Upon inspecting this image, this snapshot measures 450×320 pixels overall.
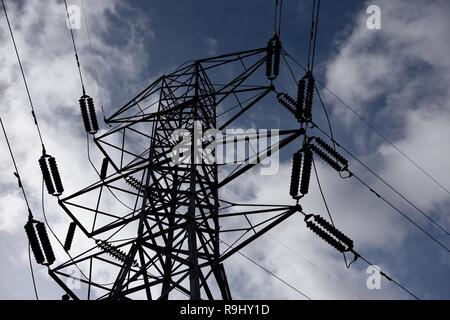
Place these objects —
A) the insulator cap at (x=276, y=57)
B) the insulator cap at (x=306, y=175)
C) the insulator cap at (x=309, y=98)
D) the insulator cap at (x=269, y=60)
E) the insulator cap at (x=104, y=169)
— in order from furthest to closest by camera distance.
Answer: the insulator cap at (x=269, y=60) → the insulator cap at (x=276, y=57) → the insulator cap at (x=104, y=169) → the insulator cap at (x=309, y=98) → the insulator cap at (x=306, y=175)

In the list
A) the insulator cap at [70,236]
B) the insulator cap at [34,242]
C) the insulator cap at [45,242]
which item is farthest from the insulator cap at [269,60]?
the insulator cap at [34,242]

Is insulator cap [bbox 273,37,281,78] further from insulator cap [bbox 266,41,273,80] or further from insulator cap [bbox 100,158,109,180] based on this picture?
insulator cap [bbox 100,158,109,180]

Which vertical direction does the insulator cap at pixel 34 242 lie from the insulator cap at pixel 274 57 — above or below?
below

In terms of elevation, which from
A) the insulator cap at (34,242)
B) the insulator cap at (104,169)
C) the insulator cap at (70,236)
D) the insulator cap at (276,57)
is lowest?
the insulator cap at (34,242)

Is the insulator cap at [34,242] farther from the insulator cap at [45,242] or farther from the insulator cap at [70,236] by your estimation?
the insulator cap at [70,236]

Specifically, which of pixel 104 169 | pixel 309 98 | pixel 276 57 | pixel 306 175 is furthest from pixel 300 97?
pixel 104 169

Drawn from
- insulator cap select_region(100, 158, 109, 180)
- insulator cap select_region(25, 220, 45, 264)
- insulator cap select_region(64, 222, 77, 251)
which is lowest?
insulator cap select_region(25, 220, 45, 264)

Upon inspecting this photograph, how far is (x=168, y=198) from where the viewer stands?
36.7 feet

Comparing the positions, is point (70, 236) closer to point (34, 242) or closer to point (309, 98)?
point (34, 242)

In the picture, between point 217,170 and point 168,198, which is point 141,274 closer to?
point 168,198

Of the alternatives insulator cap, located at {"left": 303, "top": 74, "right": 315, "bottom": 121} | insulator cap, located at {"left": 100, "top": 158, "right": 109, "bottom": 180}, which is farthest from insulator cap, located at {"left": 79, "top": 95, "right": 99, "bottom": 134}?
insulator cap, located at {"left": 303, "top": 74, "right": 315, "bottom": 121}

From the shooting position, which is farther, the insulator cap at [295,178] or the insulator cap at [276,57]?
the insulator cap at [276,57]

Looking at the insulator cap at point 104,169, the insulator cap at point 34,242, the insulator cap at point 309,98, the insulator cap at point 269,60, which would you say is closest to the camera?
the insulator cap at point 34,242
